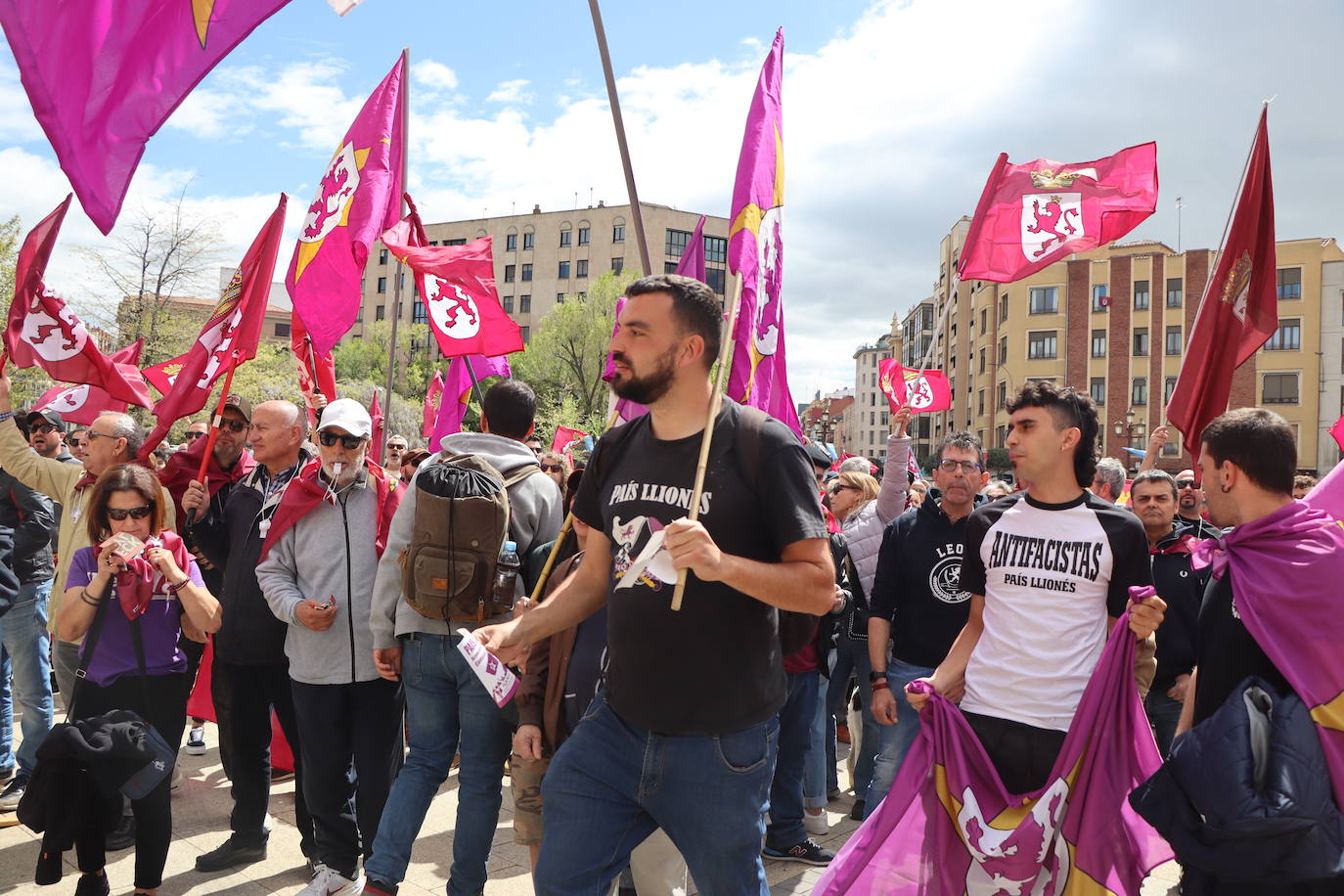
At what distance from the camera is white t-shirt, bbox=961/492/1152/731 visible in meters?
3.67

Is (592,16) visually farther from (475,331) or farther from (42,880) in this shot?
(42,880)

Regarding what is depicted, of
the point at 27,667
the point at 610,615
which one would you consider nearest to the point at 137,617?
the point at 27,667

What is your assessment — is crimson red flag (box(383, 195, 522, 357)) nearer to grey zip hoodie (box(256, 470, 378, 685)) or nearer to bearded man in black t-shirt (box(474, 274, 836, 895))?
grey zip hoodie (box(256, 470, 378, 685))

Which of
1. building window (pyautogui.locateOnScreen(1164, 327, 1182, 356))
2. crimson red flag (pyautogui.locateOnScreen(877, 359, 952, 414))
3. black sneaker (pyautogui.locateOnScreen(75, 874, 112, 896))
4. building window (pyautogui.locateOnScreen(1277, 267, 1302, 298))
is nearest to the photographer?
black sneaker (pyautogui.locateOnScreen(75, 874, 112, 896))

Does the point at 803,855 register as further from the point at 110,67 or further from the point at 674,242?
the point at 674,242

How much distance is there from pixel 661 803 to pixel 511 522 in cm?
187

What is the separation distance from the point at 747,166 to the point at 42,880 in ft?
13.3

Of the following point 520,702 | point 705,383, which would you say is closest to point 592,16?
point 705,383

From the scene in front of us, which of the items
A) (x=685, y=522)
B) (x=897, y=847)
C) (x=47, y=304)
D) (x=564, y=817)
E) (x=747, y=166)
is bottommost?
(x=897, y=847)

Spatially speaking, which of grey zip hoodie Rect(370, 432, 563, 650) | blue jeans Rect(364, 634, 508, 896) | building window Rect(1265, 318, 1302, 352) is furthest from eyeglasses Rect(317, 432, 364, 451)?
building window Rect(1265, 318, 1302, 352)

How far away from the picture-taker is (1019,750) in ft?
12.1

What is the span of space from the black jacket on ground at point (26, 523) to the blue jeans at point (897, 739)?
490cm

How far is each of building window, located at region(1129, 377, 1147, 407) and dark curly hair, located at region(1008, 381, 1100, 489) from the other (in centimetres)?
6701

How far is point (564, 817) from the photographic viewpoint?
2.78 m
